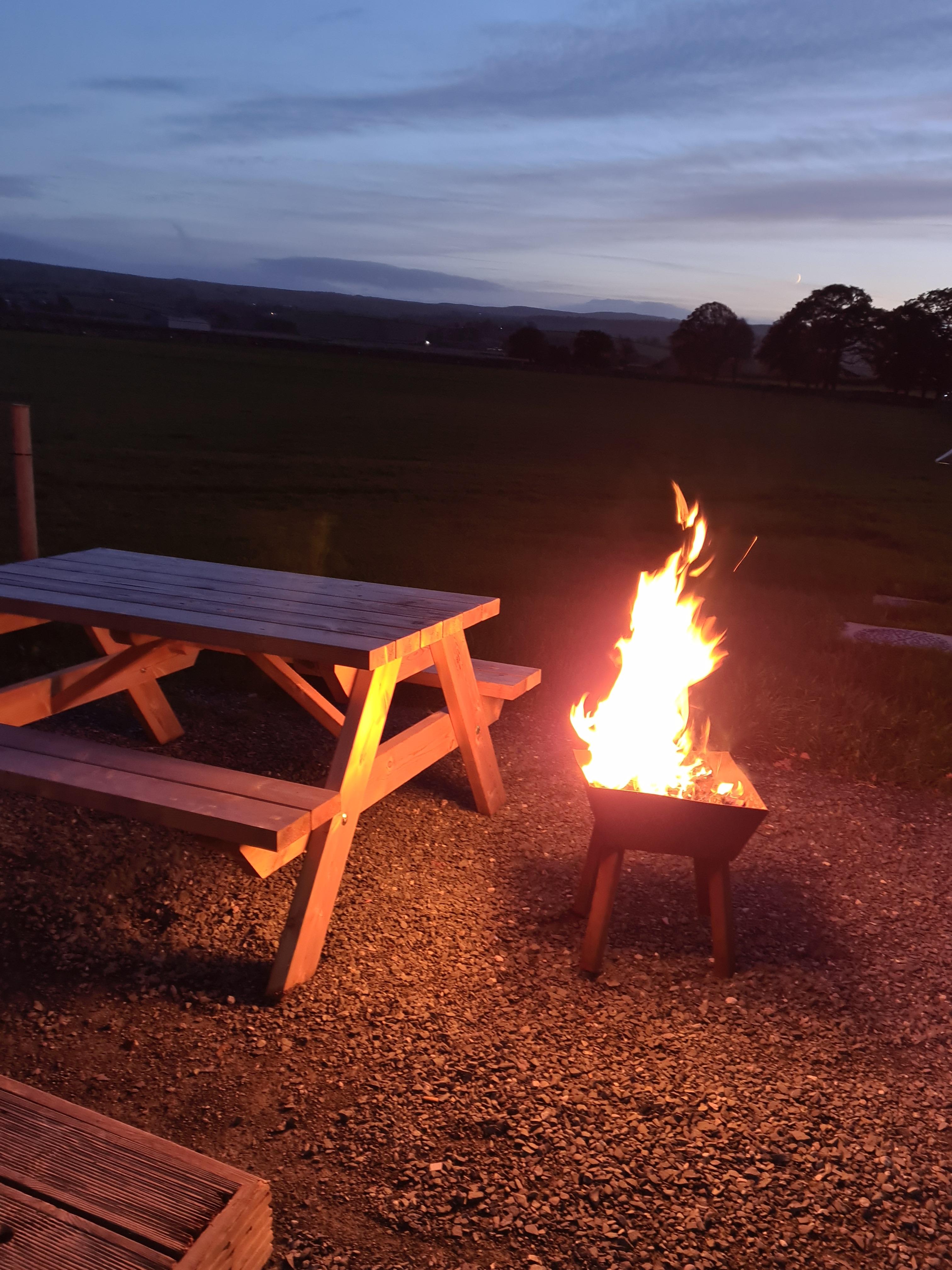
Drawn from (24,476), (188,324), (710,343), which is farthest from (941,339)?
(24,476)

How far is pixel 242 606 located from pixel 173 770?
737mm

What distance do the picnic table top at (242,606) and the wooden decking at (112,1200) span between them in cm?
150

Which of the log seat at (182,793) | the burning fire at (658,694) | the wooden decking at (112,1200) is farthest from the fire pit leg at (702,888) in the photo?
the wooden decking at (112,1200)

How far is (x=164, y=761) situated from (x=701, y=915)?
1954 millimetres

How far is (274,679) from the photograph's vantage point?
4145 mm

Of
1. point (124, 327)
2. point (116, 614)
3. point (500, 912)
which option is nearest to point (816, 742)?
point (500, 912)

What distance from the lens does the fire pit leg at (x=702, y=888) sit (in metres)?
3.44

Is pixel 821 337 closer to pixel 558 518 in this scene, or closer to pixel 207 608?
A: pixel 558 518

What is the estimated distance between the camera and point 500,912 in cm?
345

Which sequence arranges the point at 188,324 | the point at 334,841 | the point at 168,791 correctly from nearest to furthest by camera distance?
the point at 168,791, the point at 334,841, the point at 188,324

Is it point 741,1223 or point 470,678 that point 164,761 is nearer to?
point 470,678

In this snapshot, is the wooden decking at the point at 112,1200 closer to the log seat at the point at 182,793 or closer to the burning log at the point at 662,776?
the log seat at the point at 182,793

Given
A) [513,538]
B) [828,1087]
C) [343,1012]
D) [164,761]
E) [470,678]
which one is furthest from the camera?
[513,538]

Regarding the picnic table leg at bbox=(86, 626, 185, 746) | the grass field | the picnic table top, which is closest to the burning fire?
the picnic table top
